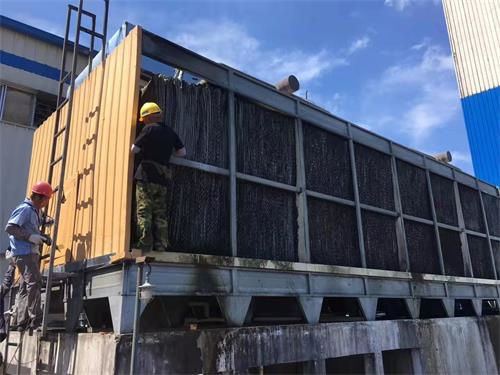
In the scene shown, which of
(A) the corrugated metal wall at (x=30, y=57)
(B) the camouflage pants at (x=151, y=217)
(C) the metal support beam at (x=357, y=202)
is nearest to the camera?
(B) the camouflage pants at (x=151, y=217)

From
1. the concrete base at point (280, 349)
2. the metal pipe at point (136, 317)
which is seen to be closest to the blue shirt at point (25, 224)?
the concrete base at point (280, 349)

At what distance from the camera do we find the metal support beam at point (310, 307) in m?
6.09

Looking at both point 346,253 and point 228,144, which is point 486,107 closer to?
point 346,253

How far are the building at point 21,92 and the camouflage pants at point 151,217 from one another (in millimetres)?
8264

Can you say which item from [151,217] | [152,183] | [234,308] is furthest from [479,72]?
[151,217]

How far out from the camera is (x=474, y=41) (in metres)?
19.5

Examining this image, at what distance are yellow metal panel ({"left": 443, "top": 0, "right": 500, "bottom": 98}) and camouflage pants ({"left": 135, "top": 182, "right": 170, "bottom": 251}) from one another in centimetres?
1864

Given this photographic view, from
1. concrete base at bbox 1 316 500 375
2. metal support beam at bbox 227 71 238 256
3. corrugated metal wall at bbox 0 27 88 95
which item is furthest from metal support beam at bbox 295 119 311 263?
corrugated metal wall at bbox 0 27 88 95

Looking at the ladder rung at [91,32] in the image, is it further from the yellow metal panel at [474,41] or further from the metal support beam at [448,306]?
the yellow metal panel at [474,41]

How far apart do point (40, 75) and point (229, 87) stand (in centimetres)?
900

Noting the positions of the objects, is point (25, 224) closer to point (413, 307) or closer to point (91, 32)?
point (91, 32)

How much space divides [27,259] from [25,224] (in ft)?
1.48

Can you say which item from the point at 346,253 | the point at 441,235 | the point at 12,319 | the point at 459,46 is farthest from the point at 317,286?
the point at 459,46

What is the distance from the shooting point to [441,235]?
9922 mm
